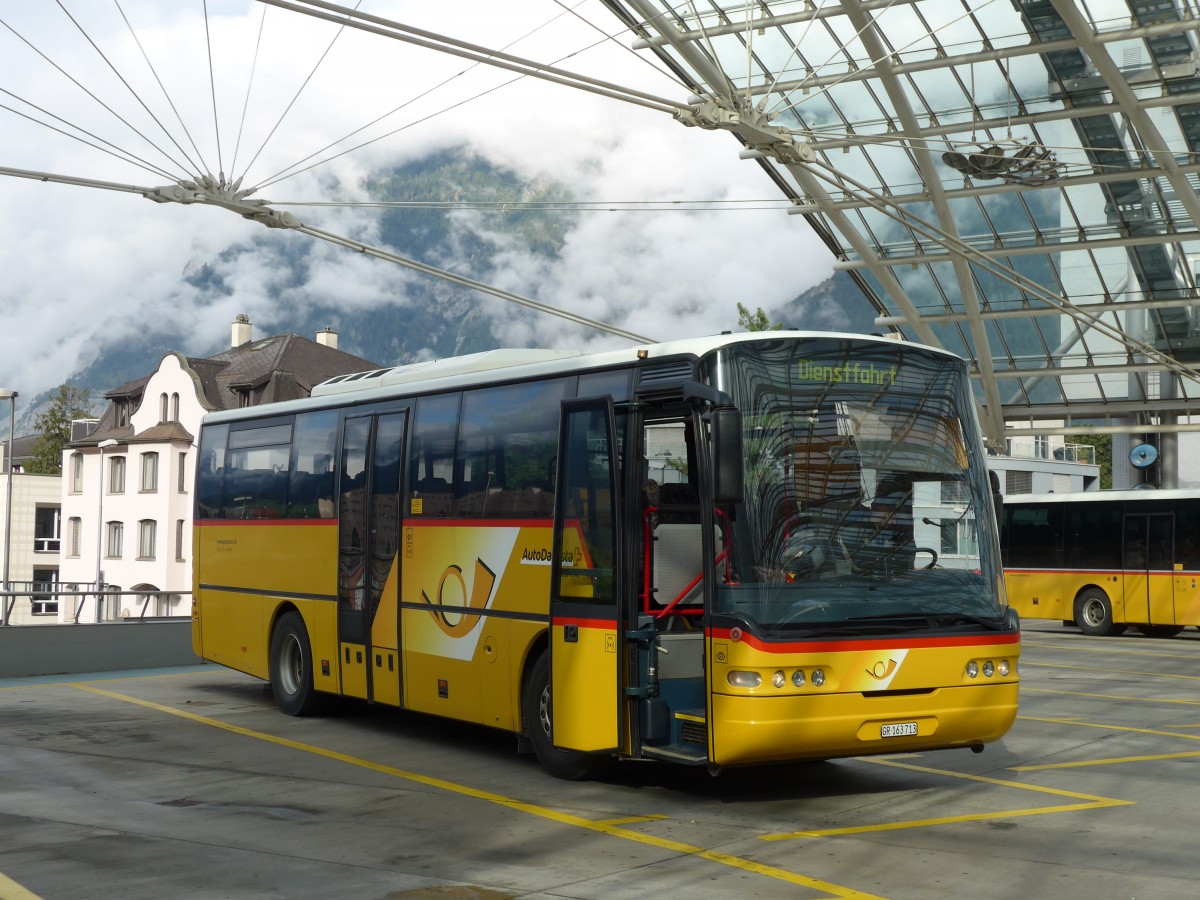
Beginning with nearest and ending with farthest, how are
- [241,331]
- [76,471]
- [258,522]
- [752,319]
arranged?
[258,522] → [752,319] → [76,471] → [241,331]

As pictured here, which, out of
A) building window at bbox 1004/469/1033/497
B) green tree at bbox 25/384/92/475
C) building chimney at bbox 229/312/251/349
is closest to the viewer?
building window at bbox 1004/469/1033/497

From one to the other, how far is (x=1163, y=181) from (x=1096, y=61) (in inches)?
291

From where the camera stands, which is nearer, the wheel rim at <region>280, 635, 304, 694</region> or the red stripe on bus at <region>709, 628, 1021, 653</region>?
the red stripe on bus at <region>709, 628, 1021, 653</region>

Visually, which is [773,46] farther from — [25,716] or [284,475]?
[25,716]

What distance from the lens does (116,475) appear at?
6706 cm

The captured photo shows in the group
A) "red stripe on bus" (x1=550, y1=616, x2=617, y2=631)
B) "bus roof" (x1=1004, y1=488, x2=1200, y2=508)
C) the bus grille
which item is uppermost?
"bus roof" (x1=1004, y1=488, x2=1200, y2=508)

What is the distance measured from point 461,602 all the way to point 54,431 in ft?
268

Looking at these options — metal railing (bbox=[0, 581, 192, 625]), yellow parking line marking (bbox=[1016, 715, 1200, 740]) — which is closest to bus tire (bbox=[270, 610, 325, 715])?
metal railing (bbox=[0, 581, 192, 625])

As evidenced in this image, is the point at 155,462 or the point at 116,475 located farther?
the point at 116,475

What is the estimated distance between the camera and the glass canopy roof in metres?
29.9

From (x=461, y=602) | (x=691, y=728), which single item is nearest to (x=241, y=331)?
(x=461, y=602)

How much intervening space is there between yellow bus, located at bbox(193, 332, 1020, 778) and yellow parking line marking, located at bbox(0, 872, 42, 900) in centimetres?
395

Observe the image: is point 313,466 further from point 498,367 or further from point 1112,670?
→ point 1112,670

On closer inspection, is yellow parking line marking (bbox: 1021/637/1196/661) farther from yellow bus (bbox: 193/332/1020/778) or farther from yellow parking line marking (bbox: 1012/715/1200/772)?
yellow bus (bbox: 193/332/1020/778)
